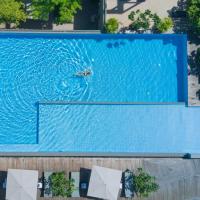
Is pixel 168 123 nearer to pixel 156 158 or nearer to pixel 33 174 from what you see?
pixel 156 158

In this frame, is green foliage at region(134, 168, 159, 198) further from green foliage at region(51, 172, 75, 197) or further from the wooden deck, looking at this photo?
green foliage at region(51, 172, 75, 197)

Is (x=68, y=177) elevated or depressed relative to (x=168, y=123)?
depressed

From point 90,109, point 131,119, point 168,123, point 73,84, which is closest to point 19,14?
point 73,84

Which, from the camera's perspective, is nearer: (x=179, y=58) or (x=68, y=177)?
(x=68, y=177)

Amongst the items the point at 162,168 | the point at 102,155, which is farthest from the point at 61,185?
the point at 162,168

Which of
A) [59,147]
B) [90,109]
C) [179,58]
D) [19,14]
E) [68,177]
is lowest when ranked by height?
[68,177]

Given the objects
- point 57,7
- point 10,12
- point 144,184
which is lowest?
point 144,184

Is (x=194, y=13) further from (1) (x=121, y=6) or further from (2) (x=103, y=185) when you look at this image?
(2) (x=103, y=185)
